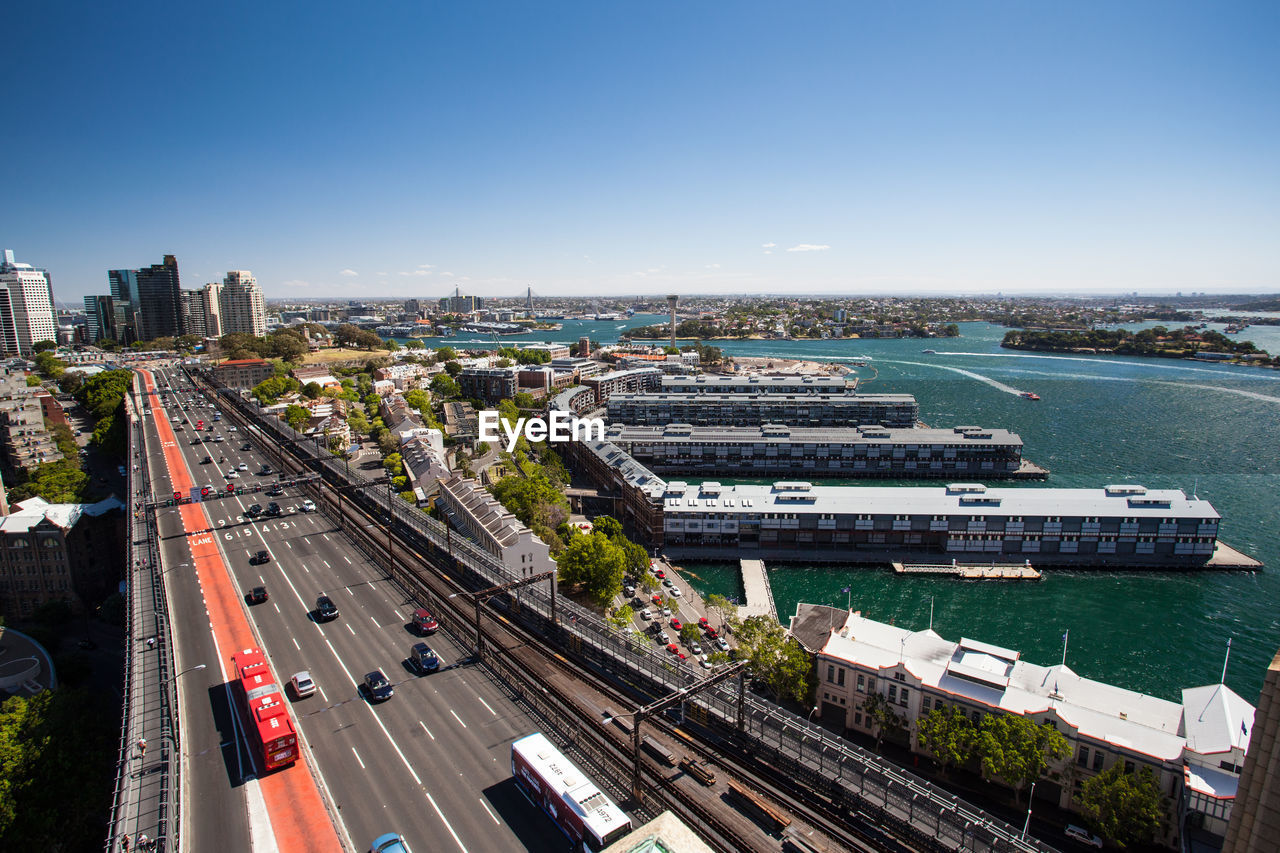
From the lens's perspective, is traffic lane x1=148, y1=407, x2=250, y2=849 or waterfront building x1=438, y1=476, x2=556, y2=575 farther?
waterfront building x1=438, y1=476, x2=556, y2=575

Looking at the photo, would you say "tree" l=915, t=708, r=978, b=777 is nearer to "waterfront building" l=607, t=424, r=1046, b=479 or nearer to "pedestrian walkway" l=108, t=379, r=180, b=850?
"pedestrian walkway" l=108, t=379, r=180, b=850

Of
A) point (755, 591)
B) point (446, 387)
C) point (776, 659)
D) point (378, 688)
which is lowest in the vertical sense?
point (755, 591)

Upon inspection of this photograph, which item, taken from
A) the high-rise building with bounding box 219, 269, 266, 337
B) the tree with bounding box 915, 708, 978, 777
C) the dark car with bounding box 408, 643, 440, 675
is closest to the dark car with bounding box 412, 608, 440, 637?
the dark car with bounding box 408, 643, 440, 675

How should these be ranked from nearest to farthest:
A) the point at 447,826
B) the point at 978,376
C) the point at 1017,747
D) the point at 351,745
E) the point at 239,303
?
the point at 447,826, the point at 351,745, the point at 1017,747, the point at 978,376, the point at 239,303

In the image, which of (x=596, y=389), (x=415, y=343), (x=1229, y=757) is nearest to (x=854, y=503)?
(x=1229, y=757)

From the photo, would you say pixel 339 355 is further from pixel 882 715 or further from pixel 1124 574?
pixel 1124 574

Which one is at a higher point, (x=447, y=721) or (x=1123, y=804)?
(x=447, y=721)

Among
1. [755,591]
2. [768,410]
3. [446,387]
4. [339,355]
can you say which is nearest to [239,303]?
[339,355]
